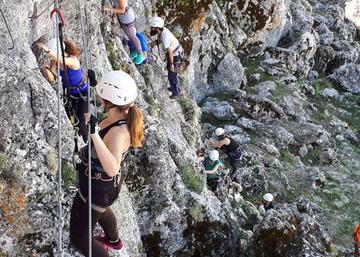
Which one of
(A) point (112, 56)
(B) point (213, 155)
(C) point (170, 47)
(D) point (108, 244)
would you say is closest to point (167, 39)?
(C) point (170, 47)

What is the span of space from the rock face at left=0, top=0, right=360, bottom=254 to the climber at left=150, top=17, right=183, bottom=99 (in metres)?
0.50

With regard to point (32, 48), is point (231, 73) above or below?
below

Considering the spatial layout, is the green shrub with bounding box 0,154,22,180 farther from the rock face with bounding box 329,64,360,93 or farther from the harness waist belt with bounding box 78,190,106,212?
the rock face with bounding box 329,64,360,93

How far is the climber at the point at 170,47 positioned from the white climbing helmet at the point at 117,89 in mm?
8868

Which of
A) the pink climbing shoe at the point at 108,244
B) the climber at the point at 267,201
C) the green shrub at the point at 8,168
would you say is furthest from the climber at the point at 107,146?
the climber at the point at 267,201

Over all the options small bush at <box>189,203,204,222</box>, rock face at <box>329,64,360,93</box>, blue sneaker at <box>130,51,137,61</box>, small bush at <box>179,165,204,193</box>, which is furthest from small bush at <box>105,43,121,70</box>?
rock face at <box>329,64,360,93</box>

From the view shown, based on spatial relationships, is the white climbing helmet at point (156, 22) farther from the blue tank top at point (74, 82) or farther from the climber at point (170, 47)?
the blue tank top at point (74, 82)

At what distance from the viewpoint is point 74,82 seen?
9.06 m

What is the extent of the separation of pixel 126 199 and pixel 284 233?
6203mm

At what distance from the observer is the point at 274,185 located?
75.6 ft

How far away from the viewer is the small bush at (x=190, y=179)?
44.3ft

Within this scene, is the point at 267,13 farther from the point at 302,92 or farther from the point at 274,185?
the point at 274,185

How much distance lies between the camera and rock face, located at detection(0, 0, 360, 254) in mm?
7953

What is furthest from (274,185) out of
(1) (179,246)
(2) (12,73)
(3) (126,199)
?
(2) (12,73)
